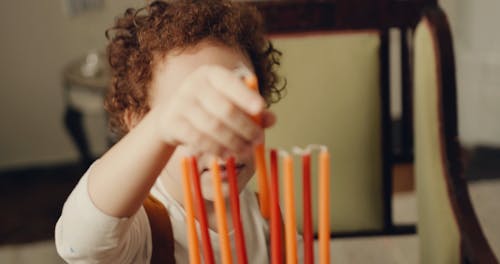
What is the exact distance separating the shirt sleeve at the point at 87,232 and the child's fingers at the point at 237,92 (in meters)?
0.19

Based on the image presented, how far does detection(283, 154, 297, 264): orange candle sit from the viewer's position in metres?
0.38

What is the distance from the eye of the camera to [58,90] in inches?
108

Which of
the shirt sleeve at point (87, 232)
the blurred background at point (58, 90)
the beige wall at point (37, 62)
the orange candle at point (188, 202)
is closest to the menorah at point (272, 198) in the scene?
the orange candle at point (188, 202)

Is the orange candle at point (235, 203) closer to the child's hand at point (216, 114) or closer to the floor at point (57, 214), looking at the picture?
the child's hand at point (216, 114)

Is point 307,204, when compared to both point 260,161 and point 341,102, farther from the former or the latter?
point 341,102

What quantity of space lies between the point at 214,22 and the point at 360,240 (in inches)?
21.9

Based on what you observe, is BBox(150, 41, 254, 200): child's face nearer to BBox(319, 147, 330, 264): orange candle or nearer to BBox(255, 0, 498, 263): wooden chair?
BBox(319, 147, 330, 264): orange candle

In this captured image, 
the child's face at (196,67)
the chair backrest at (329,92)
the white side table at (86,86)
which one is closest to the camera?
the child's face at (196,67)

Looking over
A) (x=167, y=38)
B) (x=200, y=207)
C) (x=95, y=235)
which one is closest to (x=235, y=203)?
(x=200, y=207)

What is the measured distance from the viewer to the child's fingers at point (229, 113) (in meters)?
0.38

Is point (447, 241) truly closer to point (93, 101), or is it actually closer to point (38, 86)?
point (93, 101)

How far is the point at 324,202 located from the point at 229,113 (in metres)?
0.08

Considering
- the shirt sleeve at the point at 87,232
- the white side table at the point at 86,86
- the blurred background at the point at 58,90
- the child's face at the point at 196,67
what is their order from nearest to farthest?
1. the shirt sleeve at the point at 87,232
2. the child's face at the point at 196,67
3. the white side table at the point at 86,86
4. the blurred background at the point at 58,90

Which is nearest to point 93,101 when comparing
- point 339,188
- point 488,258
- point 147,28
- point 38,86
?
point 38,86
